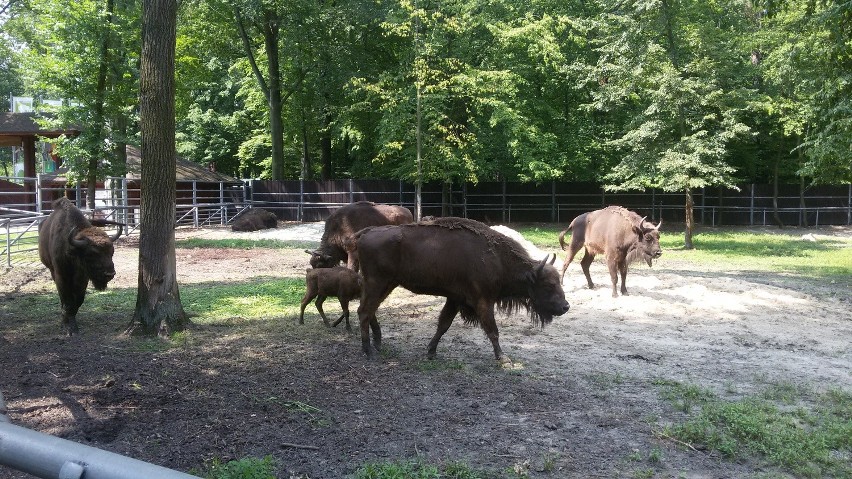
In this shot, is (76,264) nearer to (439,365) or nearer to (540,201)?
(439,365)

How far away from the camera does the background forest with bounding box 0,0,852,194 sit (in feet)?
73.4

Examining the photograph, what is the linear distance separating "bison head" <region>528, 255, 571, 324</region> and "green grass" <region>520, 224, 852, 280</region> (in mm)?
11608

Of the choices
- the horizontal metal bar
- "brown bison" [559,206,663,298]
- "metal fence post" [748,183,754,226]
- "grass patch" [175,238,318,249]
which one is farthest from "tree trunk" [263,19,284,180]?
the horizontal metal bar

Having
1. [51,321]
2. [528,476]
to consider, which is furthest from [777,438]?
[51,321]

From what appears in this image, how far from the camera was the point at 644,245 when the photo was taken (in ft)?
44.7

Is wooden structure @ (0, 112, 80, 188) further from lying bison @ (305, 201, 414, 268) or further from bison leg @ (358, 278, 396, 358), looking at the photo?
bison leg @ (358, 278, 396, 358)

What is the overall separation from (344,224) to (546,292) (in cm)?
584

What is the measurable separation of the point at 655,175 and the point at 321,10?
700 inches

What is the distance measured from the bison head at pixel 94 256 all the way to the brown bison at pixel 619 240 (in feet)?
28.9

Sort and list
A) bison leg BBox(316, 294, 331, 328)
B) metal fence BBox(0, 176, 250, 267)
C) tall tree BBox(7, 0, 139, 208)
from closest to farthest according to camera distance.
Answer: bison leg BBox(316, 294, 331, 328)
tall tree BBox(7, 0, 139, 208)
metal fence BBox(0, 176, 250, 267)

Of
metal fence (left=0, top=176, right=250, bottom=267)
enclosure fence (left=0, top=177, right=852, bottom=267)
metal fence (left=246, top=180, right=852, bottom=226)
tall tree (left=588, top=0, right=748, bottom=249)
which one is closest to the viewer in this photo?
tall tree (left=588, top=0, right=748, bottom=249)

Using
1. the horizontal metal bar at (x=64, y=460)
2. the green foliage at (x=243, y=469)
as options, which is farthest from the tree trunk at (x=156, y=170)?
the horizontal metal bar at (x=64, y=460)

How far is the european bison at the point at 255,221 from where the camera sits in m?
27.9

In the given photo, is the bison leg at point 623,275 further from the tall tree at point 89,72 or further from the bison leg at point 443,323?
the tall tree at point 89,72
